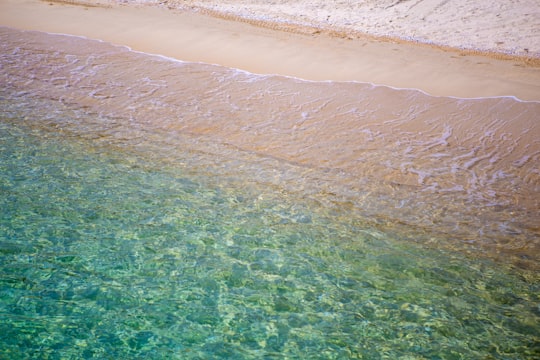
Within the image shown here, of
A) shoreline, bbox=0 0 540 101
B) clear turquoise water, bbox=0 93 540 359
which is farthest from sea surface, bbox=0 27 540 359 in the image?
shoreline, bbox=0 0 540 101

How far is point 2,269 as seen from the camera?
2957 millimetres

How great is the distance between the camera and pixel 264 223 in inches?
143

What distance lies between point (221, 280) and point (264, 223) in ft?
2.33

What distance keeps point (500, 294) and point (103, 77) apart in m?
5.31

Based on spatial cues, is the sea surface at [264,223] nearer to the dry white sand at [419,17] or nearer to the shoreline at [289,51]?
the shoreline at [289,51]

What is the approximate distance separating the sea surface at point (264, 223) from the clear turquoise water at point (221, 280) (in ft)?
0.04

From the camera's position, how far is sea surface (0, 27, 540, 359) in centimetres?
266

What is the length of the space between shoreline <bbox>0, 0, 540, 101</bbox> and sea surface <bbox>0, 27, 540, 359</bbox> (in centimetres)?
50

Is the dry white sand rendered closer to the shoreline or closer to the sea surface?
the shoreline

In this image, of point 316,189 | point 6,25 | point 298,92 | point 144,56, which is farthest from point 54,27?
point 316,189

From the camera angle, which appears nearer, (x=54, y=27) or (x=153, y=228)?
(x=153, y=228)

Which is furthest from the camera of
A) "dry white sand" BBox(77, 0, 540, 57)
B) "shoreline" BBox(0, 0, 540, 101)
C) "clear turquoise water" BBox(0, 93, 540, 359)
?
"dry white sand" BBox(77, 0, 540, 57)

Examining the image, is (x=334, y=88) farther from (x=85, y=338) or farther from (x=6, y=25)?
(x=6, y=25)

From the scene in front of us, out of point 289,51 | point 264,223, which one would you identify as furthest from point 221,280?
point 289,51
